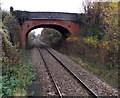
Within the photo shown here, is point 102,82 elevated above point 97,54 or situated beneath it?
situated beneath

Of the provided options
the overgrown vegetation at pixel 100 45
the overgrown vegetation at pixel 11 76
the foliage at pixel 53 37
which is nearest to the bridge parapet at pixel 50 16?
the overgrown vegetation at pixel 100 45

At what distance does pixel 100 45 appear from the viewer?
14.1 meters

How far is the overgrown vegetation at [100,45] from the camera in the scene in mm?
11081

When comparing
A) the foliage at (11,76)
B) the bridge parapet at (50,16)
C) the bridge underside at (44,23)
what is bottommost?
the foliage at (11,76)

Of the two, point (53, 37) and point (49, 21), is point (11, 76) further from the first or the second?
point (53, 37)

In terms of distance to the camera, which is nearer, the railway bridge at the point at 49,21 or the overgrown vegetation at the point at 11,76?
the overgrown vegetation at the point at 11,76

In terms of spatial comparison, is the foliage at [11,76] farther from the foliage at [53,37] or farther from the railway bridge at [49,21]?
the foliage at [53,37]

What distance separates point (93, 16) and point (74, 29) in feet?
19.4

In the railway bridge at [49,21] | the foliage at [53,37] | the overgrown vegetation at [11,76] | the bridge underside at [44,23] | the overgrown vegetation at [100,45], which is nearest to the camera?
the overgrown vegetation at [11,76]

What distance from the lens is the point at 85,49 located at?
17.2 m

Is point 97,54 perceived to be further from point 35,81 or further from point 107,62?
point 35,81

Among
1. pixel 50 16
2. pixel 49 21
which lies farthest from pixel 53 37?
pixel 50 16

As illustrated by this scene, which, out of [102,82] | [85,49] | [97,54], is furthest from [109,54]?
[85,49]

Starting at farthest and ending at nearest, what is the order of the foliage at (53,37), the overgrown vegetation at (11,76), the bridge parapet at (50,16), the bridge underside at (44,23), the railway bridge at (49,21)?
the foliage at (53,37) → the bridge underside at (44,23) → the railway bridge at (49,21) → the bridge parapet at (50,16) → the overgrown vegetation at (11,76)
